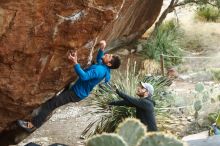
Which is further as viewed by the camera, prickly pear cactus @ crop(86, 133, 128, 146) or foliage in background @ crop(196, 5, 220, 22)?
foliage in background @ crop(196, 5, 220, 22)

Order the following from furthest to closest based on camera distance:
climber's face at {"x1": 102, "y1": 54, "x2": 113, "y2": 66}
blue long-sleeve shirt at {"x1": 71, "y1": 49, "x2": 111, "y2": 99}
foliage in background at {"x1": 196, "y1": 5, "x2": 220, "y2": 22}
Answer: foliage in background at {"x1": 196, "y1": 5, "x2": 220, "y2": 22}
climber's face at {"x1": 102, "y1": 54, "x2": 113, "y2": 66}
blue long-sleeve shirt at {"x1": 71, "y1": 49, "x2": 111, "y2": 99}

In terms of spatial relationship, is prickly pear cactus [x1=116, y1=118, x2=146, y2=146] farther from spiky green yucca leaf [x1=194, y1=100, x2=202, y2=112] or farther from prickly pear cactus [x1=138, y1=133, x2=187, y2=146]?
spiky green yucca leaf [x1=194, y1=100, x2=202, y2=112]

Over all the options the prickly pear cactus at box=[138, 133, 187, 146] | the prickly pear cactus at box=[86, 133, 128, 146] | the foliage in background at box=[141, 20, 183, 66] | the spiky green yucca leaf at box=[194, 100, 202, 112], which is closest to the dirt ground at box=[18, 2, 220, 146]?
the foliage in background at box=[141, 20, 183, 66]

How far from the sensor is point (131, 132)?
17.6ft

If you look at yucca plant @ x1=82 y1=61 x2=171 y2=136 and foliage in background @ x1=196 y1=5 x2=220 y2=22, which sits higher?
foliage in background @ x1=196 y1=5 x2=220 y2=22

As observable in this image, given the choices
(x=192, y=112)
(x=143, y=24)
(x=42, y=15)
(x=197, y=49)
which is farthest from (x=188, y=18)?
(x=42, y=15)

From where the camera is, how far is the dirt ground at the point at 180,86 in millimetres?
10555

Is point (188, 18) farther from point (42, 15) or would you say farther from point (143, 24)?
point (42, 15)

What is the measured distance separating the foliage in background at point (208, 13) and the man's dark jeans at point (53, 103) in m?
12.5

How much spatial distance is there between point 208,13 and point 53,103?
1291cm

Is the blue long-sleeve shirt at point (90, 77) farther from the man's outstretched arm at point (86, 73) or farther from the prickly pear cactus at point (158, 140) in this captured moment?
the prickly pear cactus at point (158, 140)

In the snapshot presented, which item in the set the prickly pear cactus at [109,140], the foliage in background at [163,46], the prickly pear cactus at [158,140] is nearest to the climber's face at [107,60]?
the prickly pear cactus at [109,140]

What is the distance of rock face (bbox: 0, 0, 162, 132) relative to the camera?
730cm

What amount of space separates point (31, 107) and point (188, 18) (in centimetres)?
1302
